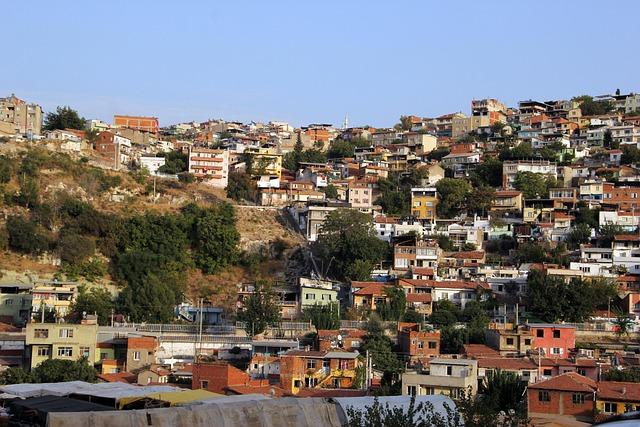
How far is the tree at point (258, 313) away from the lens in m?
36.8

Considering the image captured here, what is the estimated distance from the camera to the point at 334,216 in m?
45.7

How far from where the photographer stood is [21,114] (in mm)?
59031

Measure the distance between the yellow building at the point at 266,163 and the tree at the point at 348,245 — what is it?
1333 cm

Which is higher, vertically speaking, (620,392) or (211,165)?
(211,165)

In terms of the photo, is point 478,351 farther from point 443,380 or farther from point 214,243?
point 214,243

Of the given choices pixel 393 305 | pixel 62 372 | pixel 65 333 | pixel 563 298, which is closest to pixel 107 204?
pixel 393 305

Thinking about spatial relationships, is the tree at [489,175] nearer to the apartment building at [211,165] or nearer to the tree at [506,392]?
the apartment building at [211,165]

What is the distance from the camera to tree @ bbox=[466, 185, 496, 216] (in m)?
51.9

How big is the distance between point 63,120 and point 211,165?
11.5 metres

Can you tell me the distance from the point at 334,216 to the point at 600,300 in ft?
41.4

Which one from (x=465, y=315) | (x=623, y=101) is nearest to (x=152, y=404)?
(x=465, y=315)

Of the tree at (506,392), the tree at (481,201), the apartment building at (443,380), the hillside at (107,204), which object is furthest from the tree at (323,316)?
the tree at (481,201)

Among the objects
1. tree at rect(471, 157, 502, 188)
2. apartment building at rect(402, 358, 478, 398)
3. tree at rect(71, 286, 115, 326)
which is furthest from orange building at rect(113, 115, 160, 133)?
apartment building at rect(402, 358, 478, 398)

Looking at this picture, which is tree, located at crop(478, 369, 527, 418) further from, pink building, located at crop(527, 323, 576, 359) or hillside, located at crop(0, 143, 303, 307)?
hillside, located at crop(0, 143, 303, 307)
